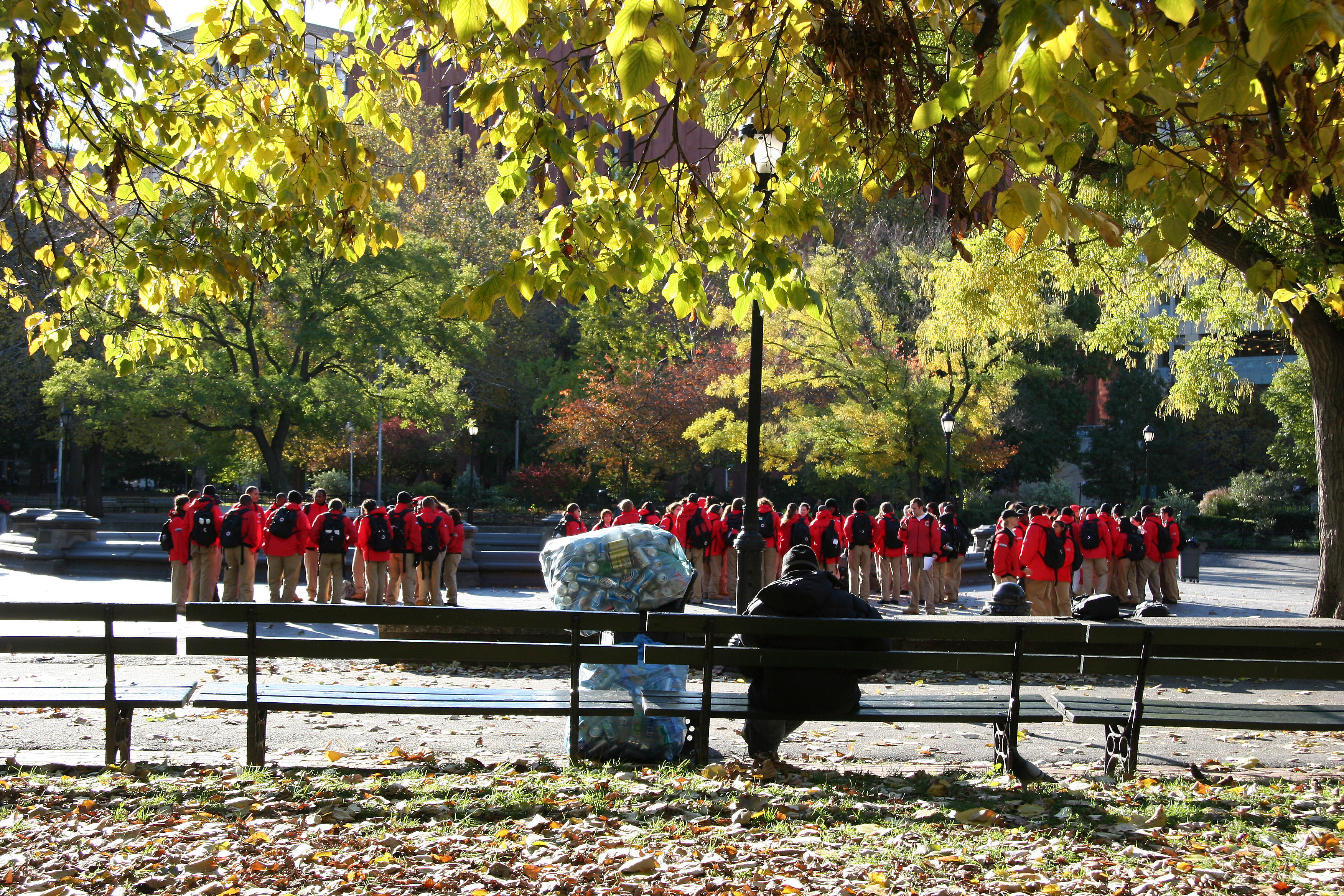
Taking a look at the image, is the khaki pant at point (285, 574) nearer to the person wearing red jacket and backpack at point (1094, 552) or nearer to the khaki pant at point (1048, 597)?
the khaki pant at point (1048, 597)

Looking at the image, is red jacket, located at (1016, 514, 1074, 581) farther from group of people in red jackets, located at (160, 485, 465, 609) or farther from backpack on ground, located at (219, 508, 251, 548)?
backpack on ground, located at (219, 508, 251, 548)

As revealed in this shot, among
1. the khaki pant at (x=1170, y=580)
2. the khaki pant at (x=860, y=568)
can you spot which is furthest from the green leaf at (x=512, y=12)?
the khaki pant at (x=1170, y=580)

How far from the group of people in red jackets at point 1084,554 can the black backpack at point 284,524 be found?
1028 centimetres

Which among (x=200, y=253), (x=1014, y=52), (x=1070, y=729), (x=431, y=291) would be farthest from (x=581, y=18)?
(x=431, y=291)

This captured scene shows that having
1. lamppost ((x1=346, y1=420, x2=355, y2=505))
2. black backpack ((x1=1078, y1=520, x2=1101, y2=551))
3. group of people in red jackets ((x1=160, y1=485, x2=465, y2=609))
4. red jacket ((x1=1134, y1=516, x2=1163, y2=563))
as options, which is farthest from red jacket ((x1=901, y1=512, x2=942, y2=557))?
lamppost ((x1=346, y1=420, x2=355, y2=505))

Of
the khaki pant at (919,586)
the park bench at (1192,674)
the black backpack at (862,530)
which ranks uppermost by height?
the black backpack at (862,530)

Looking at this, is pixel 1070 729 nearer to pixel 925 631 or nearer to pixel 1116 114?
pixel 925 631

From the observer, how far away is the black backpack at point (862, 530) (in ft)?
59.3

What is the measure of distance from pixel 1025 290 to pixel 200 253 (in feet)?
43.2

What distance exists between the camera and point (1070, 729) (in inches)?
324

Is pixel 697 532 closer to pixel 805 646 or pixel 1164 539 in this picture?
pixel 1164 539

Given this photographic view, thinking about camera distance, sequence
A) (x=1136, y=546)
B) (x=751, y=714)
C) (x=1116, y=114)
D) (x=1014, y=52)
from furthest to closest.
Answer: (x=1136, y=546) < (x=751, y=714) < (x=1116, y=114) < (x=1014, y=52)

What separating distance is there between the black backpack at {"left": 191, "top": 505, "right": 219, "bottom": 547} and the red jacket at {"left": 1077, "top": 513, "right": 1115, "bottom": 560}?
13329 millimetres

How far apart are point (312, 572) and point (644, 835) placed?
12.9 m
